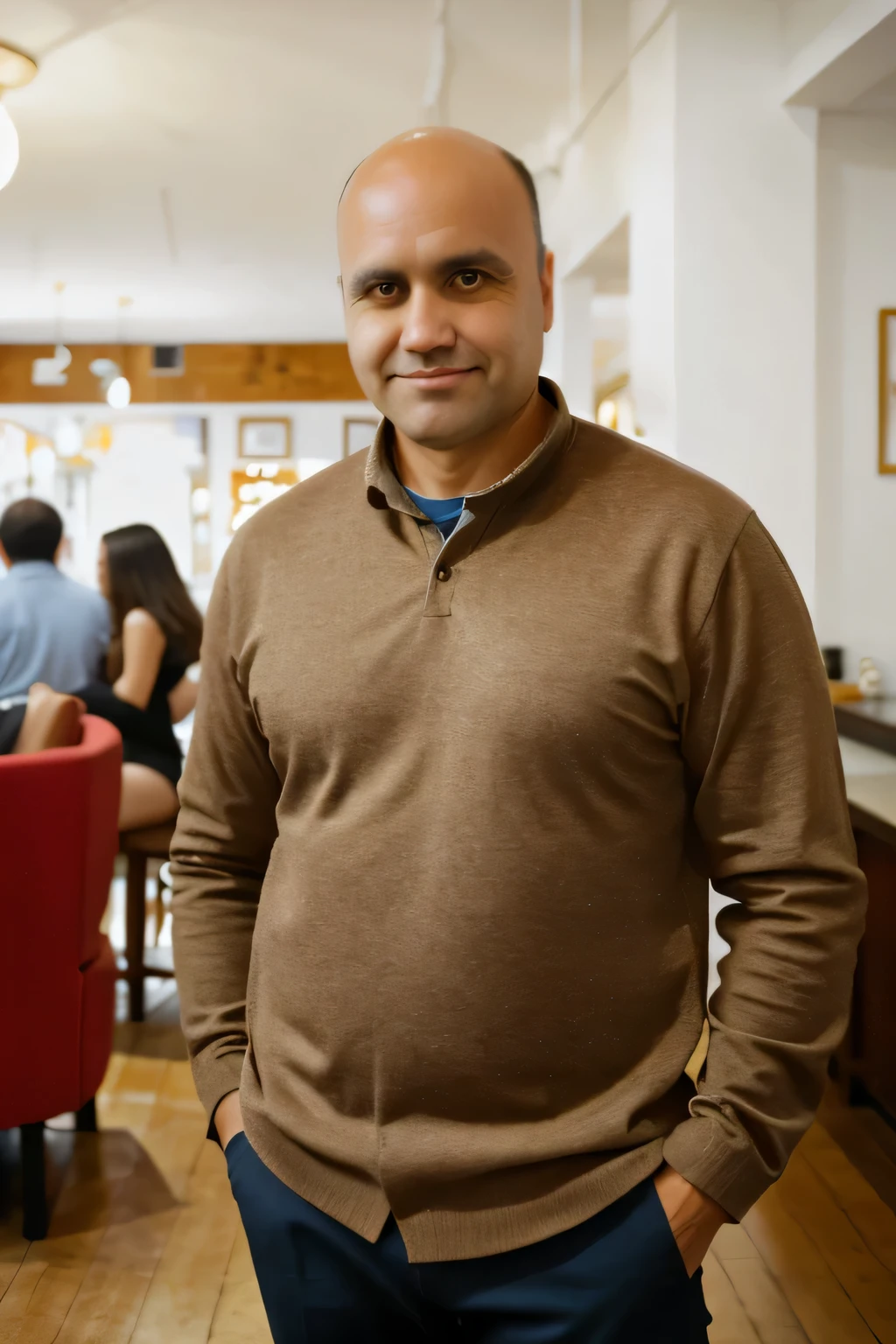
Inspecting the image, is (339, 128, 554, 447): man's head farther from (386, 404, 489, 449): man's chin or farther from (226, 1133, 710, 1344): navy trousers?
(226, 1133, 710, 1344): navy trousers

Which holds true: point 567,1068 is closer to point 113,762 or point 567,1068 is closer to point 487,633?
point 487,633

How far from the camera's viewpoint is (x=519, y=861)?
→ 3.01 ft

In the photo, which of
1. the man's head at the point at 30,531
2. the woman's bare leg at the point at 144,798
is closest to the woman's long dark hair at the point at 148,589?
the man's head at the point at 30,531

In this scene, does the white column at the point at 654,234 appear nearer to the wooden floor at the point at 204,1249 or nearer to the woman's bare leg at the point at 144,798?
the woman's bare leg at the point at 144,798

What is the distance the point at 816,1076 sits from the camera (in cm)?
98

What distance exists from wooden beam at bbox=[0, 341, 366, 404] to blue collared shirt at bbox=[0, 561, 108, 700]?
5833mm

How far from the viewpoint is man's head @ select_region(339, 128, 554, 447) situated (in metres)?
0.94

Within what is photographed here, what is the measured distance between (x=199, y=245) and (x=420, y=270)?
638 cm

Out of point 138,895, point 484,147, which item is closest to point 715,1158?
point 484,147

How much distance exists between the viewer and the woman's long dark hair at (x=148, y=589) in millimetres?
3787

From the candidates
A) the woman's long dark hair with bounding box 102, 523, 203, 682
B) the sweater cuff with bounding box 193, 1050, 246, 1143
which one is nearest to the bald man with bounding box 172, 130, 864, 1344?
the sweater cuff with bounding box 193, 1050, 246, 1143

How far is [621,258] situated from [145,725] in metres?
2.95

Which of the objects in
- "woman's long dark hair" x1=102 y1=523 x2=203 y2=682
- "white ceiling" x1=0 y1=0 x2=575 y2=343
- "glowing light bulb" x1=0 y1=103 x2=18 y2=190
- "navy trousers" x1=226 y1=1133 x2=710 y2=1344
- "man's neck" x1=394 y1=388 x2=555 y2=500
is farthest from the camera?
"white ceiling" x1=0 y1=0 x2=575 y2=343

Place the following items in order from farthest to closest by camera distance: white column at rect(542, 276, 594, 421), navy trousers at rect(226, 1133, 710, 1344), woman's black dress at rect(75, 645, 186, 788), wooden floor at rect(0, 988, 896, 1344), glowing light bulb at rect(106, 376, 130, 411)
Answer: glowing light bulb at rect(106, 376, 130, 411) < white column at rect(542, 276, 594, 421) < woman's black dress at rect(75, 645, 186, 788) < wooden floor at rect(0, 988, 896, 1344) < navy trousers at rect(226, 1133, 710, 1344)
